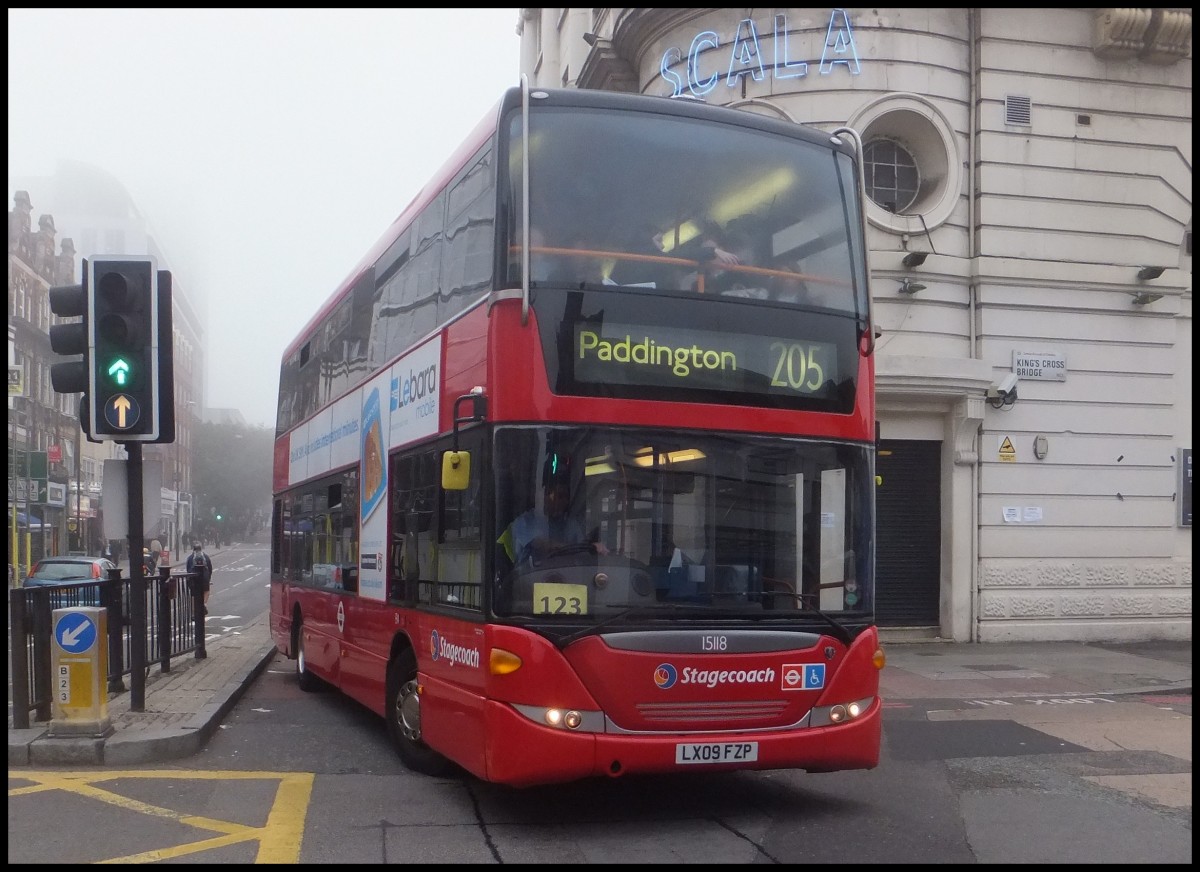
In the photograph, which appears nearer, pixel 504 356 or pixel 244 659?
pixel 504 356

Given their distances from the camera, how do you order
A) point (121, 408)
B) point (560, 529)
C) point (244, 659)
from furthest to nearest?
point (244, 659) < point (121, 408) < point (560, 529)

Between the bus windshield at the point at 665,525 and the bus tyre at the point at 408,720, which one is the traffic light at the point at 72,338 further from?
the bus windshield at the point at 665,525

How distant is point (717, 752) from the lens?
700 cm

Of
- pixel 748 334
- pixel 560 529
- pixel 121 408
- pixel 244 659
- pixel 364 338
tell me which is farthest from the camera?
pixel 244 659

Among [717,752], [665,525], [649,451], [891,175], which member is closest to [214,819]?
[717,752]

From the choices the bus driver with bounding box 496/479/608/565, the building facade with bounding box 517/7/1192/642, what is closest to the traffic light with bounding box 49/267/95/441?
the bus driver with bounding box 496/479/608/565

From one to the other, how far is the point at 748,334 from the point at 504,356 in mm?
1496

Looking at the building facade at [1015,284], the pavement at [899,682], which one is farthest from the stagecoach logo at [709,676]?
the building facade at [1015,284]

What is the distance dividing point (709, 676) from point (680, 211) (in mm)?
2786

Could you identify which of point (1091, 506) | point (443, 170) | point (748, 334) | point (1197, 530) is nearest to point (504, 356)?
point (748, 334)

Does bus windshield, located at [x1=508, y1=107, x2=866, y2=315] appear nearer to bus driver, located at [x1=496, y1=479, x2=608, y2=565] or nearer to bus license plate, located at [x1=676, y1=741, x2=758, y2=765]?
bus driver, located at [x1=496, y1=479, x2=608, y2=565]

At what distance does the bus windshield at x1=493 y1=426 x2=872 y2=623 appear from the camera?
6.96 metres

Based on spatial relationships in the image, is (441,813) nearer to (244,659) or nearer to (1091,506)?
(244,659)

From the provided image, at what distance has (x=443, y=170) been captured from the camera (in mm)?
9094
